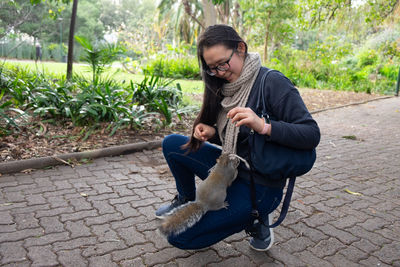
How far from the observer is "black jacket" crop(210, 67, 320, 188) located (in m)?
1.67

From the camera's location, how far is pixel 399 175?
3836 millimetres

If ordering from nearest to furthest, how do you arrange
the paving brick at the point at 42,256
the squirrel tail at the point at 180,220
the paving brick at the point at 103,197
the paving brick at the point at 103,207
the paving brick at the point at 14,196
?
the squirrel tail at the point at 180,220
the paving brick at the point at 42,256
the paving brick at the point at 103,207
the paving brick at the point at 14,196
the paving brick at the point at 103,197

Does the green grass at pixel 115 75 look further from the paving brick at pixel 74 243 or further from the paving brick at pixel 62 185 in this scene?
the paving brick at pixel 74 243

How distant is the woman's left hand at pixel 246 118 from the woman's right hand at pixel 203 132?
1.50ft

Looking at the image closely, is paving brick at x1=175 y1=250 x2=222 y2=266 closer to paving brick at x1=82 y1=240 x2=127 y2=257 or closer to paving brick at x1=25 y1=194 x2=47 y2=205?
paving brick at x1=82 y1=240 x2=127 y2=257

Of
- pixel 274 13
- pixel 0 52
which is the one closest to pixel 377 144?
pixel 274 13

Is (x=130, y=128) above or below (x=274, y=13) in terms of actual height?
below

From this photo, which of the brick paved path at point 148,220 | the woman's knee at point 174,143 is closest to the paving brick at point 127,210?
the brick paved path at point 148,220

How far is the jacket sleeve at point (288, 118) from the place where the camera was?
1671mm

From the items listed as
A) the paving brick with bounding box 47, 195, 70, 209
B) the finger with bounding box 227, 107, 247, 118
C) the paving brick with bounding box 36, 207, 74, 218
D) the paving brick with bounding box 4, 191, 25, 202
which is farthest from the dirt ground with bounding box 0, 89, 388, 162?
the finger with bounding box 227, 107, 247, 118

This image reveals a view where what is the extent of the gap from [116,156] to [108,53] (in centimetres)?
196

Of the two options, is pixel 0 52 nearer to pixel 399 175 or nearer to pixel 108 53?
pixel 108 53

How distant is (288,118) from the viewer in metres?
1.75

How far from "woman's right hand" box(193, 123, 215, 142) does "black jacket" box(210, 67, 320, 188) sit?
0.29 m
